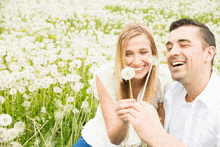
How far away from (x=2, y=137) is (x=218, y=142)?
127 cm

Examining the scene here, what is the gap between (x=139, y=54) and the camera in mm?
2086

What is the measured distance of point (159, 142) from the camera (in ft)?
4.98

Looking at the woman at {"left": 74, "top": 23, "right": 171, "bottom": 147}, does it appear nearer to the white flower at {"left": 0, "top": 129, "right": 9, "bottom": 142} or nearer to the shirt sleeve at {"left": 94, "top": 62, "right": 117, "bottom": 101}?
the shirt sleeve at {"left": 94, "top": 62, "right": 117, "bottom": 101}

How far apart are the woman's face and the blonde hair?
4cm

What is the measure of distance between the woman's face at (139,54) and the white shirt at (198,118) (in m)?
0.35

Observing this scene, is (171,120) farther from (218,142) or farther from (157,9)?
(157,9)

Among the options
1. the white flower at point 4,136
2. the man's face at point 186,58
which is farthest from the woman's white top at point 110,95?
the white flower at point 4,136

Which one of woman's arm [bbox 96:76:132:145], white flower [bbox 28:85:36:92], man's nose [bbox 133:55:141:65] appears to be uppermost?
man's nose [bbox 133:55:141:65]

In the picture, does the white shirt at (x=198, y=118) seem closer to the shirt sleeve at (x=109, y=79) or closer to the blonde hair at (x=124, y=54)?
the blonde hair at (x=124, y=54)

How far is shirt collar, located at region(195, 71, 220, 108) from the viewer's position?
169 cm

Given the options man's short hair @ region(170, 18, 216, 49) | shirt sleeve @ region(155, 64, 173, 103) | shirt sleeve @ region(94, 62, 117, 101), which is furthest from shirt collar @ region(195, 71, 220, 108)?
shirt sleeve @ region(94, 62, 117, 101)

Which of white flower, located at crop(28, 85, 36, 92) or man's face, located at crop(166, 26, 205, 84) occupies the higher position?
man's face, located at crop(166, 26, 205, 84)

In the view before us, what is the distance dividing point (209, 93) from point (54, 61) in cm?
263

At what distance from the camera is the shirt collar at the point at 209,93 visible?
169 centimetres
